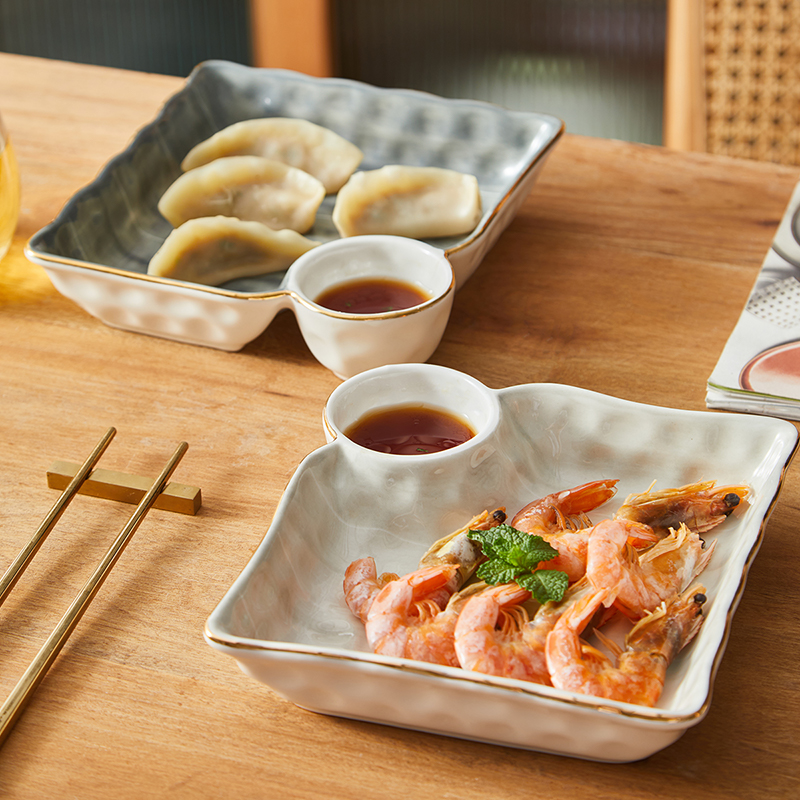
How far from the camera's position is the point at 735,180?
1616 mm

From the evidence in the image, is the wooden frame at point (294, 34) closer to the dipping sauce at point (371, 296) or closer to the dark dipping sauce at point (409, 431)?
the dipping sauce at point (371, 296)

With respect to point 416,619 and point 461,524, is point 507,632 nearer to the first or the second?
point 416,619

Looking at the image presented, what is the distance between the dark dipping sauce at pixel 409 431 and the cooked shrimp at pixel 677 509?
0.20 meters

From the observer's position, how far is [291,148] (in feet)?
5.22

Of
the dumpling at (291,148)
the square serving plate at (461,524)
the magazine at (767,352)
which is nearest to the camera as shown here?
the square serving plate at (461,524)

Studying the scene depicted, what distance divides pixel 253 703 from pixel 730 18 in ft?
5.80

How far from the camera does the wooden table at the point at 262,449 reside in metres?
0.77

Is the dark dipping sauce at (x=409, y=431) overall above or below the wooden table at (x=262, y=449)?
above

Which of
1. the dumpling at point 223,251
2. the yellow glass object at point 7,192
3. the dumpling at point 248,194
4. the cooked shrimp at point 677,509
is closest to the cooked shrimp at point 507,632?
the cooked shrimp at point 677,509

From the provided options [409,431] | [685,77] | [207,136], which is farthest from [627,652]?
[685,77]

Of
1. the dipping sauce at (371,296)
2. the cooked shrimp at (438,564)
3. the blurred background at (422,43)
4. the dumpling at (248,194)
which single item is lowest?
the blurred background at (422,43)

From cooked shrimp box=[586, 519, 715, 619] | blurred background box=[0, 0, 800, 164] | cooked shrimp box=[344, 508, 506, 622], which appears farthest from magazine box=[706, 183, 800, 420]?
blurred background box=[0, 0, 800, 164]

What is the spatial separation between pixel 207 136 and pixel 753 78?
118 cm

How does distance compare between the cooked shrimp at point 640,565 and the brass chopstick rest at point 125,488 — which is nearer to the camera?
the cooked shrimp at point 640,565
